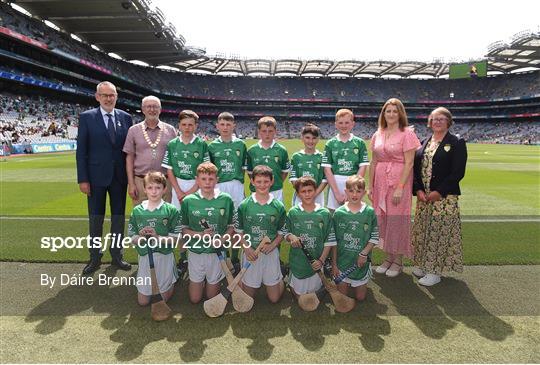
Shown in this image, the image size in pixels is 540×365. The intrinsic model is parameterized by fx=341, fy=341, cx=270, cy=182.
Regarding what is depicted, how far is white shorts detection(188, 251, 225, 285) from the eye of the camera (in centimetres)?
396

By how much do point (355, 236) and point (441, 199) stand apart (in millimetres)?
1405

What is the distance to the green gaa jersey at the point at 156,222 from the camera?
393cm

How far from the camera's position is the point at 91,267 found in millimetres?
4844

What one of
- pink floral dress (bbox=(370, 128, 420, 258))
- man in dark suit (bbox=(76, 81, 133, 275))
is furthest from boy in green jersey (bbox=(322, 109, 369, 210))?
man in dark suit (bbox=(76, 81, 133, 275))

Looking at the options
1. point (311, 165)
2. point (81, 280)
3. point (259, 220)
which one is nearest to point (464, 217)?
point (311, 165)

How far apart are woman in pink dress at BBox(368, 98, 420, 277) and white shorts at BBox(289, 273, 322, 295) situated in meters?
1.35

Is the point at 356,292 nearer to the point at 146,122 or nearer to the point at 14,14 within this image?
the point at 146,122

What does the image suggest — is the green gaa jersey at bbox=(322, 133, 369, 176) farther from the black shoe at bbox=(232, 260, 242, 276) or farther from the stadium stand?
the stadium stand

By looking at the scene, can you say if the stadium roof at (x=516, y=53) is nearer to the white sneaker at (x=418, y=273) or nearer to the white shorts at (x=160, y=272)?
the white sneaker at (x=418, y=273)

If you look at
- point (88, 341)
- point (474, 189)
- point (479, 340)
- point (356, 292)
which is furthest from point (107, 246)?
point (474, 189)

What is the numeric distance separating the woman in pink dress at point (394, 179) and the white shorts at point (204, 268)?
2.37 m

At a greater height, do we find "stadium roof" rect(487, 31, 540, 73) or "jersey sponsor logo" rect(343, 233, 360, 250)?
"stadium roof" rect(487, 31, 540, 73)

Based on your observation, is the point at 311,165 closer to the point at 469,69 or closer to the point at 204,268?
the point at 204,268

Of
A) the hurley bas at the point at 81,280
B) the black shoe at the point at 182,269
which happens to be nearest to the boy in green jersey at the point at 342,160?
the black shoe at the point at 182,269
